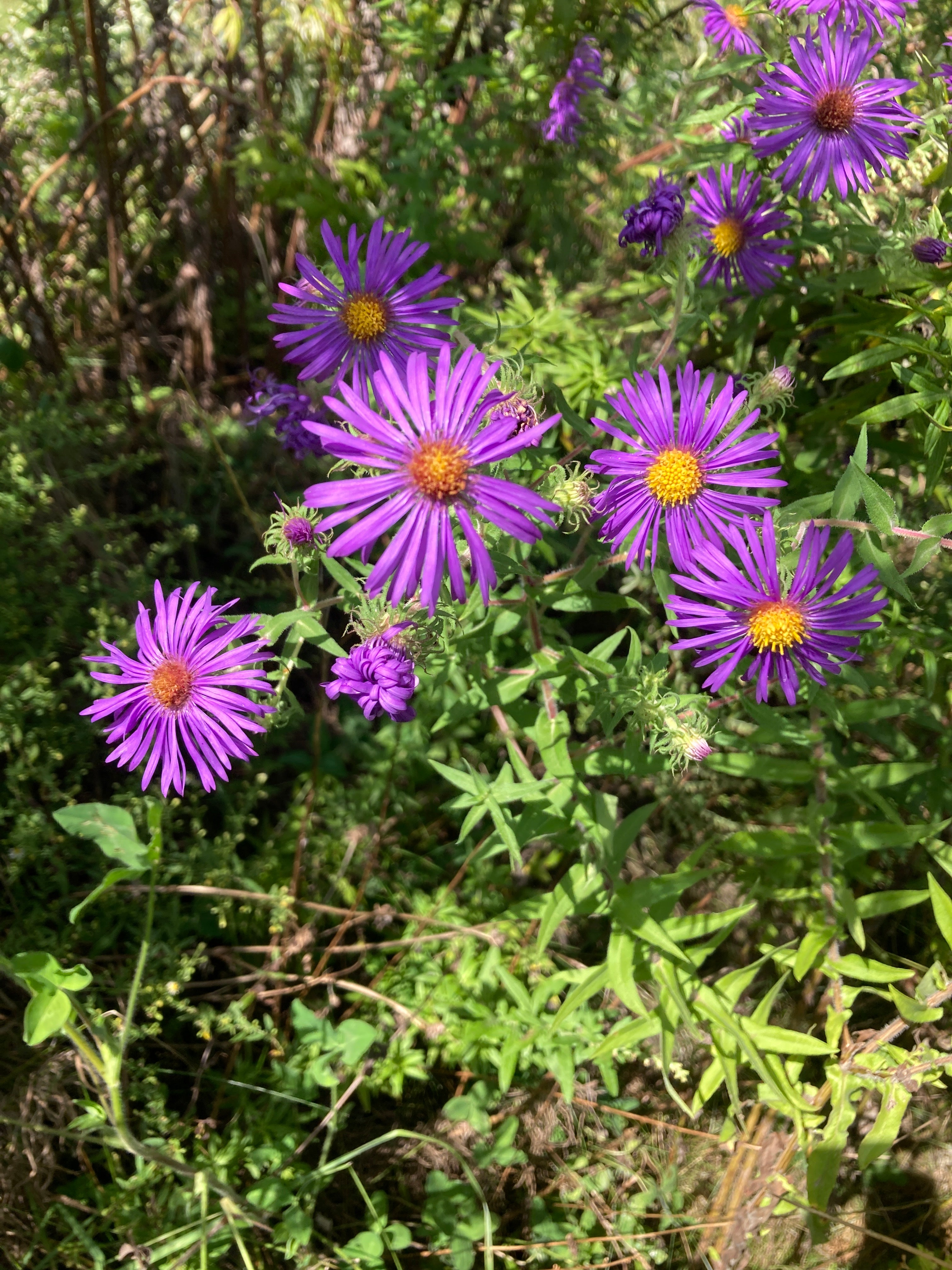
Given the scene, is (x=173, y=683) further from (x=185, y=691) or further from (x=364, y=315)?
(x=364, y=315)

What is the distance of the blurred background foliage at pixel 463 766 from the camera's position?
1.76 meters

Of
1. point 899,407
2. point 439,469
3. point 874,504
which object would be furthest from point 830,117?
point 439,469

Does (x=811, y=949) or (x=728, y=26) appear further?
(x=728, y=26)

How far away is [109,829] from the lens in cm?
183

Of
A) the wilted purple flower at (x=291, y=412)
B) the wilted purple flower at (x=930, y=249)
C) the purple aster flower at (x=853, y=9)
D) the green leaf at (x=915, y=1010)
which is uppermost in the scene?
the purple aster flower at (x=853, y=9)

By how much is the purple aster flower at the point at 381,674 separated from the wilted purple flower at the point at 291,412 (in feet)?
1.83

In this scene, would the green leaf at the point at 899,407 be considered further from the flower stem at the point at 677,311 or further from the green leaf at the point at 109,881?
the green leaf at the point at 109,881

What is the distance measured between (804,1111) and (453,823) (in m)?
1.17

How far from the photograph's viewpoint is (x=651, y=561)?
1442mm

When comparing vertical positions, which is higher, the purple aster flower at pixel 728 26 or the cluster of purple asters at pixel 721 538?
the purple aster flower at pixel 728 26

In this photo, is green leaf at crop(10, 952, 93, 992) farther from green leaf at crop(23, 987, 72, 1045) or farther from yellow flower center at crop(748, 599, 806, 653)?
yellow flower center at crop(748, 599, 806, 653)

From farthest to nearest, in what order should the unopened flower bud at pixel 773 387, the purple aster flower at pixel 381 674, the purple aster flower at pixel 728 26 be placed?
the purple aster flower at pixel 728 26 → the unopened flower bud at pixel 773 387 → the purple aster flower at pixel 381 674

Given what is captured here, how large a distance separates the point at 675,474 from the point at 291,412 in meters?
0.82

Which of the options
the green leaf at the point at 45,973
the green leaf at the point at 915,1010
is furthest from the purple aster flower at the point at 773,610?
the green leaf at the point at 45,973
